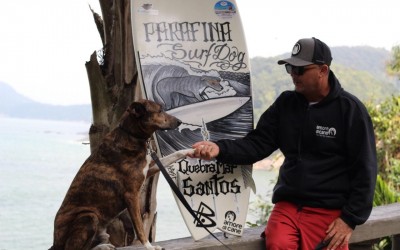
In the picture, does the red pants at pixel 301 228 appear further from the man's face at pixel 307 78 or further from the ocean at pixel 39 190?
the ocean at pixel 39 190

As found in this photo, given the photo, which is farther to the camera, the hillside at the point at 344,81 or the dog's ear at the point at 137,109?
the hillside at the point at 344,81

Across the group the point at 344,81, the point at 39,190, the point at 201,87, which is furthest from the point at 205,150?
the point at 344,81

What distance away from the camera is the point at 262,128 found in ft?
7.99

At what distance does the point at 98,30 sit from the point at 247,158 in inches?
32.4

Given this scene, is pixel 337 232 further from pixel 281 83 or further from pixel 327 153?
pixel 281 83

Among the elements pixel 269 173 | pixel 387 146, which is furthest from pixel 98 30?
pixel 269 173

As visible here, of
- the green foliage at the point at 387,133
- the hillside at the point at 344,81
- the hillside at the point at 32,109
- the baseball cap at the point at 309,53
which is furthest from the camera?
the hillside at the point at 32,109

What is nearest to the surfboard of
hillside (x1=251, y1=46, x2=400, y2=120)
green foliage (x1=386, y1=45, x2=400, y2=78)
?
hillside (x1=251, y1=46, x2=400, y2=120)

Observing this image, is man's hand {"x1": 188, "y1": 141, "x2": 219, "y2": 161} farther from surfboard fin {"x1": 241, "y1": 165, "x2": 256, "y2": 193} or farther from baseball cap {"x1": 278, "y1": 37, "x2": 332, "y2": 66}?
baseball cap {"x1": 278, "y1": 37, "x2": 332, "y2": 66}

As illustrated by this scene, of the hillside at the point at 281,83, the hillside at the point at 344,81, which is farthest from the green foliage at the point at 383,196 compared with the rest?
the hillside at the point at 344,81

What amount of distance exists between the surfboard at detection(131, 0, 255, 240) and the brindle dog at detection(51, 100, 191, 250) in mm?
295

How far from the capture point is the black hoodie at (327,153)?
228cm

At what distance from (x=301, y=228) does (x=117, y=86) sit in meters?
0.84

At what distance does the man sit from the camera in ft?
7.48
